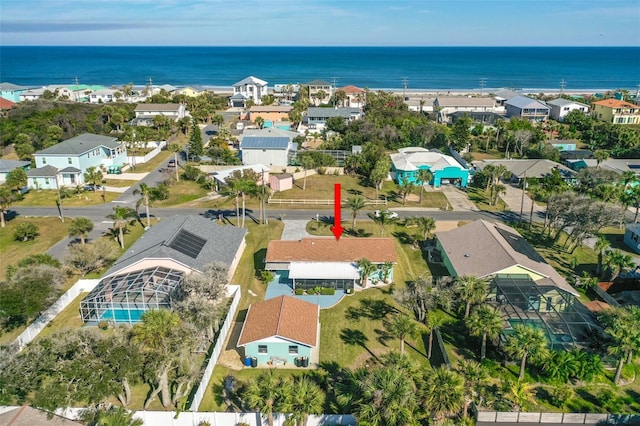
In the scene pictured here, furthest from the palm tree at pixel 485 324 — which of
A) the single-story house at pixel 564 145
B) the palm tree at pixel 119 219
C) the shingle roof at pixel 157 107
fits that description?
the shingle roof at pixel 157 107

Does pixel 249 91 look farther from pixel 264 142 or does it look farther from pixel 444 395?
Answer: pixel 444 395

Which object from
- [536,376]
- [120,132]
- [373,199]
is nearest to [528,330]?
[536,376]

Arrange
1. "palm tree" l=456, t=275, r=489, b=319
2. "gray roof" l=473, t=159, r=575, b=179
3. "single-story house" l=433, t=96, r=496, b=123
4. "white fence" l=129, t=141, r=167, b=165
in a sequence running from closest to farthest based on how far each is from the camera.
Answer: "palm tree" l=456, t=275, r=489, b=319 → "gray roof" l=473, t=159, r=575, b=179 → "white fence" l=129, t=141, r=167, b=165 → "single-story house" l=433, t=96, r=496, b=123

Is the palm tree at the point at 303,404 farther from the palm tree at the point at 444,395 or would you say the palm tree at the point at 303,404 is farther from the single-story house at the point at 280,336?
the single-story house at the point at 280,336

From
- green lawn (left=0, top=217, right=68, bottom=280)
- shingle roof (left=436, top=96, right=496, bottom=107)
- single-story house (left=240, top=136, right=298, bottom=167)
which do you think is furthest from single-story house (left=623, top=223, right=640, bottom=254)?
shingle roof (left=436, top=96, right=496, bottom=107)

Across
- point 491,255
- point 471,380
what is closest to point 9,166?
point 491,255

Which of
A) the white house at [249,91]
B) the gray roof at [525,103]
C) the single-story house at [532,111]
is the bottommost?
the single-story house at [532,111]

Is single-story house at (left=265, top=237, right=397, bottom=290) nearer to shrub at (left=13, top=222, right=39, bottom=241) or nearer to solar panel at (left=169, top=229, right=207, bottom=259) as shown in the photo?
solar panel at (left=169, top=229, right=207, bottom=259)
